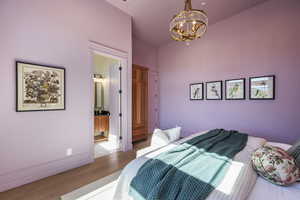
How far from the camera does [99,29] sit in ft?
9.72

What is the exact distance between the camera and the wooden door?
4258mm

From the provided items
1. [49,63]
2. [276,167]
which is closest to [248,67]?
[276,167]

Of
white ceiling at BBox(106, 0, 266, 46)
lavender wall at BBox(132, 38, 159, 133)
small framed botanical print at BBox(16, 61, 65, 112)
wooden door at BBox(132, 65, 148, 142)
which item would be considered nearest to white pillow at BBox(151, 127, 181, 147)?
small framed botanical print at BBox(16, 61, 65, 112)

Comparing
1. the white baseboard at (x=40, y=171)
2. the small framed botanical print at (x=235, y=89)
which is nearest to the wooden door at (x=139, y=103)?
the white baseboard at (x=40, y=171)

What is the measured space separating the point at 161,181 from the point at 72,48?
2729 millimetres

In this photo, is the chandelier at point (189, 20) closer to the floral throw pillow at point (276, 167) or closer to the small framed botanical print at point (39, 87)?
the floral throw pillow at point (276, 167)

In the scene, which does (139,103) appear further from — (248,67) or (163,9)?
(248,67)

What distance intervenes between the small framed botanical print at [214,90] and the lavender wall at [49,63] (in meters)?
2.98

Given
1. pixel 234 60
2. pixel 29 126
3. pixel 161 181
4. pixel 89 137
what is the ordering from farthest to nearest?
pixel 234 60 → pixel 89 137 → pixel 29 126 → pixel 161 181

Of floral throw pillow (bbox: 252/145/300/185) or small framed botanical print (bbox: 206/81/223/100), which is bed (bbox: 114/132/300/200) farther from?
small framed botanical print (bbox: 206/81/223/100)

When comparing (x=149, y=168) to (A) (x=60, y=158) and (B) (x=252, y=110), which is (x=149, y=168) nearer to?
(A) (x=60, y=158)

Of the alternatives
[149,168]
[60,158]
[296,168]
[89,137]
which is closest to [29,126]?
[60,158]

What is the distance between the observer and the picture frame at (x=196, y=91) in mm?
4137

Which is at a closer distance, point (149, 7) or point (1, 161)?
point (1, 161)
